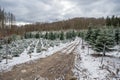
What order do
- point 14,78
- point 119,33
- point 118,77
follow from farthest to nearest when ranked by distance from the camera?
point 119,33
point 118,77
point 14,78

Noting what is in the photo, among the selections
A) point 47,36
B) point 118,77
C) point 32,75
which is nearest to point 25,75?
point 32,75

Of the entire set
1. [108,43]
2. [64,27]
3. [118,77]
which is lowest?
[118,77]

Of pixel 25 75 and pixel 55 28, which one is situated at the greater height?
pixel 55 28

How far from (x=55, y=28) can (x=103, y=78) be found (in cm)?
12983

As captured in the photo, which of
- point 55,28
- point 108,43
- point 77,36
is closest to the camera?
point 108,43

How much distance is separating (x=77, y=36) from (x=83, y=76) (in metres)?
89.1

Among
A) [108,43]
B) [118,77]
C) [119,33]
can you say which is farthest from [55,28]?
[118,77]

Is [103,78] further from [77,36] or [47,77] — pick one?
[77,36]

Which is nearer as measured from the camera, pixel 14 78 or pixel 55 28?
pixel 14 78

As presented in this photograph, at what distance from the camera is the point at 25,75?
16.2 metres

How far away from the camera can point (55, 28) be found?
144750mm

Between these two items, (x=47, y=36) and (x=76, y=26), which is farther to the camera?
(x=76, y=26)

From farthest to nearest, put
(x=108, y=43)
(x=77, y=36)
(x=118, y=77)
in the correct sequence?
(x=77, y=36) < (x=108, y=43) < (x=118, y=77)

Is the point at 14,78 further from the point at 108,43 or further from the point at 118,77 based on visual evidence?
the point at 108,43
